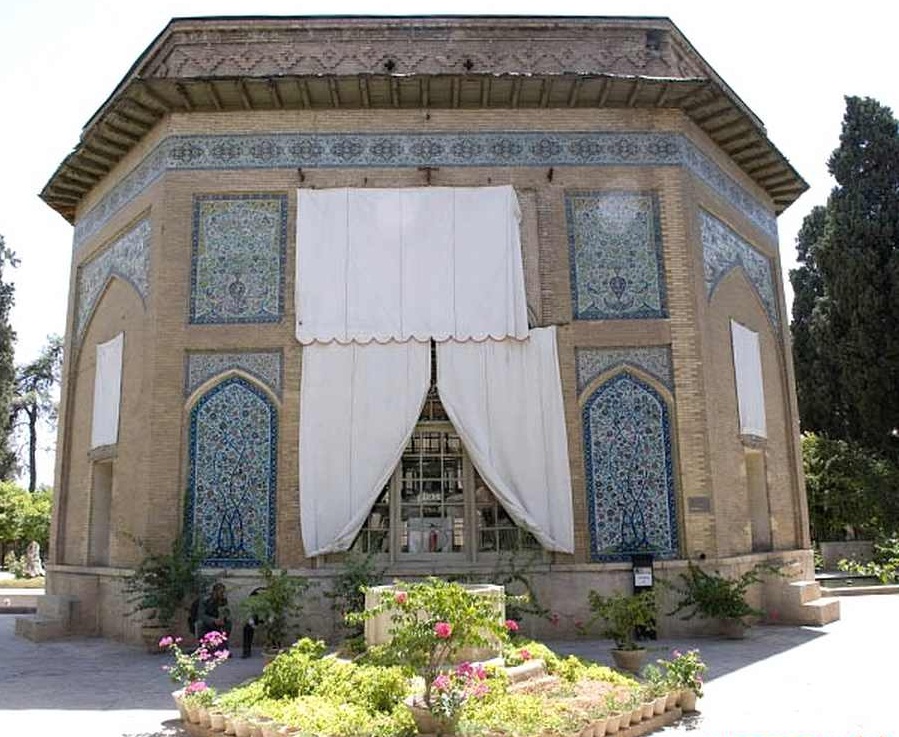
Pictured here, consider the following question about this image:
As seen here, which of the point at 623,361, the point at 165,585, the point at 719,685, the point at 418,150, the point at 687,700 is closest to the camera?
the point at 687,700

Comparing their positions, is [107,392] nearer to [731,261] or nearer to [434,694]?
[434,694]

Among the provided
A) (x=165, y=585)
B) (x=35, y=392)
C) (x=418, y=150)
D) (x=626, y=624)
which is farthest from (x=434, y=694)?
(x=35, y=392)

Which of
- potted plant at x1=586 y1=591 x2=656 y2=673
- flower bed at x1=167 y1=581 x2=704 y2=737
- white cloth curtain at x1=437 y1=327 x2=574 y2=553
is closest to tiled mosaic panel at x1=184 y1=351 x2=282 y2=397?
white cloth curtain at x1=437 y1=327 x2=574 y2=553

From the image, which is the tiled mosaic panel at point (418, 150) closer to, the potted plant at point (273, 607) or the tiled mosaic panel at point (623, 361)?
the tiled mosaic panel at point (623, 361)

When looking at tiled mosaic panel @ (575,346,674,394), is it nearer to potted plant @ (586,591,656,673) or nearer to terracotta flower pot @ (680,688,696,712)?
potted plant @ (586,591,656,673)

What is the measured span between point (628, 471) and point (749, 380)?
265 centimetres

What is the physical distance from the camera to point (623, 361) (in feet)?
33.1

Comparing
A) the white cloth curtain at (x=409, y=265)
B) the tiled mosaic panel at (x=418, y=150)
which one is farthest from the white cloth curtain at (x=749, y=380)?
the white cloth curtain at (x=409, y=265)

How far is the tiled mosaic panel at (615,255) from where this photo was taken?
10219 mm

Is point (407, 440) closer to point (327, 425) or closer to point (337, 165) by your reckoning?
point (327, 425)

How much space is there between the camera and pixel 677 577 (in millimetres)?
9555

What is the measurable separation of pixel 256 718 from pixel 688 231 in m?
7.76

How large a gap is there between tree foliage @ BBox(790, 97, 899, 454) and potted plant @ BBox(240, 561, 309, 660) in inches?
520

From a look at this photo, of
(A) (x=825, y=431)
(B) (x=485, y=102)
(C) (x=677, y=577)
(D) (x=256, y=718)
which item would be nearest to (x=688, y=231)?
(B) (x=485, y=102)
